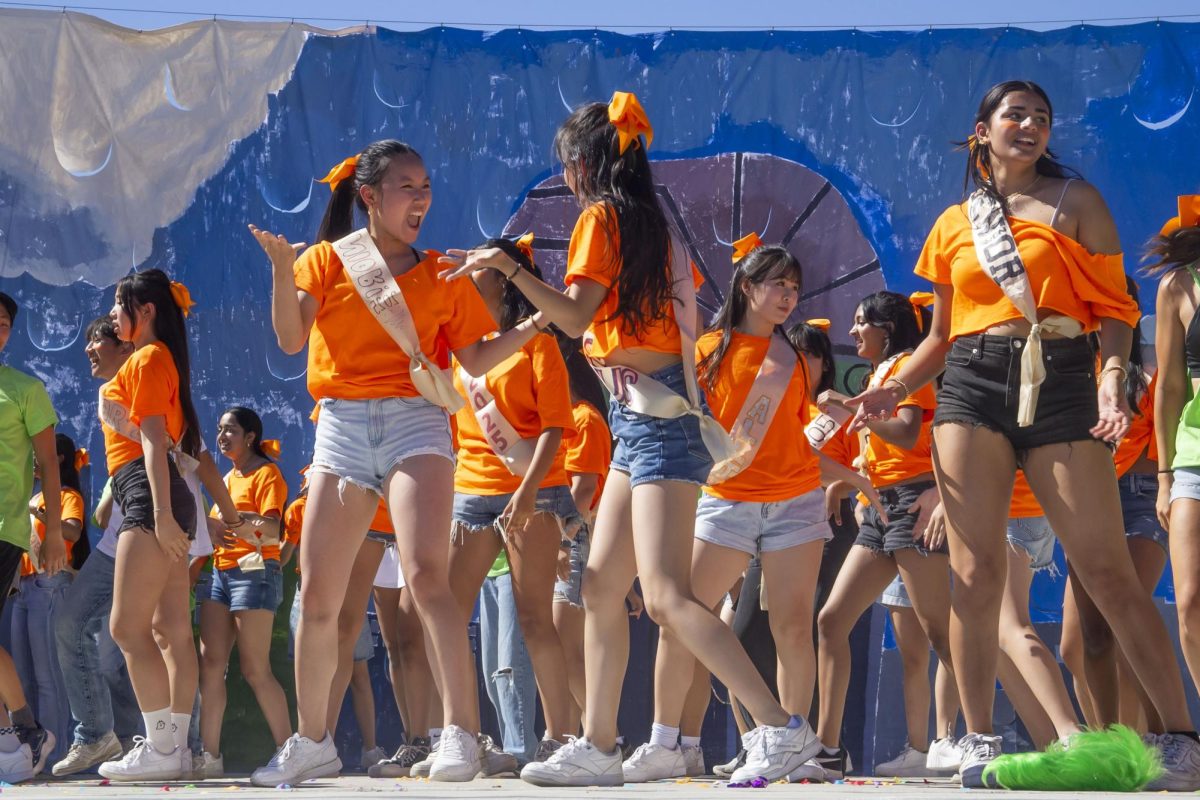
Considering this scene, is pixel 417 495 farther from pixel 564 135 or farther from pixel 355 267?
pixel 564 135

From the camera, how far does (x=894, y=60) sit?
7066 mm

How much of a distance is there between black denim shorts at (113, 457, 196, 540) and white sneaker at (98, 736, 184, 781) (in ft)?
2.28

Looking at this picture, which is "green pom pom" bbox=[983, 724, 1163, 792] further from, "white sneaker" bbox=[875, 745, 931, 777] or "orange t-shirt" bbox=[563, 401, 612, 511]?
"white sneaker" bbox=[875, 745, 931, 777]

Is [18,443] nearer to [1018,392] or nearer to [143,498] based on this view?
[143,498]

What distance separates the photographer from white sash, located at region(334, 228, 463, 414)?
399 centimetres

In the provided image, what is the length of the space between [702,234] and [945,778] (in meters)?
2.75

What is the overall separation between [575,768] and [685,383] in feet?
3.28

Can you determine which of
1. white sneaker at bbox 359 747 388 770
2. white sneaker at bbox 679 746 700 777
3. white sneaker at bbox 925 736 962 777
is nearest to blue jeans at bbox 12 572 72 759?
white sneaker at bbox 359 747 388 770

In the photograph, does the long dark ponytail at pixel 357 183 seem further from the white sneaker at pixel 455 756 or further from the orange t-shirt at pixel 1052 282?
the orange t-shirt at pixel 1052 282

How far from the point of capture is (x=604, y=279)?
12.2ft

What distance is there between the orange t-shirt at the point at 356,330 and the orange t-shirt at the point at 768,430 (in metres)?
1.03

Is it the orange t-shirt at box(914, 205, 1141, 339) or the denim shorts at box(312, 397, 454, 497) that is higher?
→ the orange t-shirt at box(914, 205, 1141, 339)

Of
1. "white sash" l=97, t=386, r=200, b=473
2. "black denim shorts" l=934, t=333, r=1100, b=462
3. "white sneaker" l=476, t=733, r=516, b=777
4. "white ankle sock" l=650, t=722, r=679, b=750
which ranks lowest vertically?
"white sneaker" l=476, t=733, r=516, b=777

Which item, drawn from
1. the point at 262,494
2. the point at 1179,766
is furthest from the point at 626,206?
the point at 262,494
